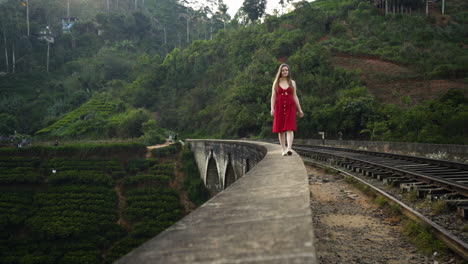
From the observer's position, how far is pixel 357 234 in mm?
3502

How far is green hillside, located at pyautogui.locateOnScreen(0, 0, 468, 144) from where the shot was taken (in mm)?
27627

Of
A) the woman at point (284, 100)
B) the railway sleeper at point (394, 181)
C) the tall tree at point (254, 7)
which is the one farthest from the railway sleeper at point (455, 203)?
the tall tree at point (254, 7)

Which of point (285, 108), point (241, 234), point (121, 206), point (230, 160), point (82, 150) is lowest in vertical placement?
point (121, 206)

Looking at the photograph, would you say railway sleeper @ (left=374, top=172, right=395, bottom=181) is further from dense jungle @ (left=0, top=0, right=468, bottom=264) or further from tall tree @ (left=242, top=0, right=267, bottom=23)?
tall tree @ (left=242, top=0, right=267, bottom=23)

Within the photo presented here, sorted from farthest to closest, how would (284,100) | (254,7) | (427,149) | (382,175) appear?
1. (254,7)
2. (427,149)
3. (382,175)
4. (284,100)

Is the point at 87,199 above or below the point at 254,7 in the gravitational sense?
below

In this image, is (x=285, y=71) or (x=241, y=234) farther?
(x=285, y=71)

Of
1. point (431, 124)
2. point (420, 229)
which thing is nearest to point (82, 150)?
point (431, 124)

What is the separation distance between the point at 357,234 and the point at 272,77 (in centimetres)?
4320

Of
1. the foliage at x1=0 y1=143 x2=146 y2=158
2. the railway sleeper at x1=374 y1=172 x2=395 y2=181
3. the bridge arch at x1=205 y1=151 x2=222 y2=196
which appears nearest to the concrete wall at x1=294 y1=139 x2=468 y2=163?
the railway sleeper at x1=374 y1=172 x2=395 y2=181

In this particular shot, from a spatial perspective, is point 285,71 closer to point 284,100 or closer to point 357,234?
point 284,100

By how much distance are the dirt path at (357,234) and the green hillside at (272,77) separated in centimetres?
1443

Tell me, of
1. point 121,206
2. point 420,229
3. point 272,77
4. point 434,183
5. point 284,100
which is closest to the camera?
point 420,229

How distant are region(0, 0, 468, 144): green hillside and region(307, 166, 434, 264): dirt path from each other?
1443 centimetres
